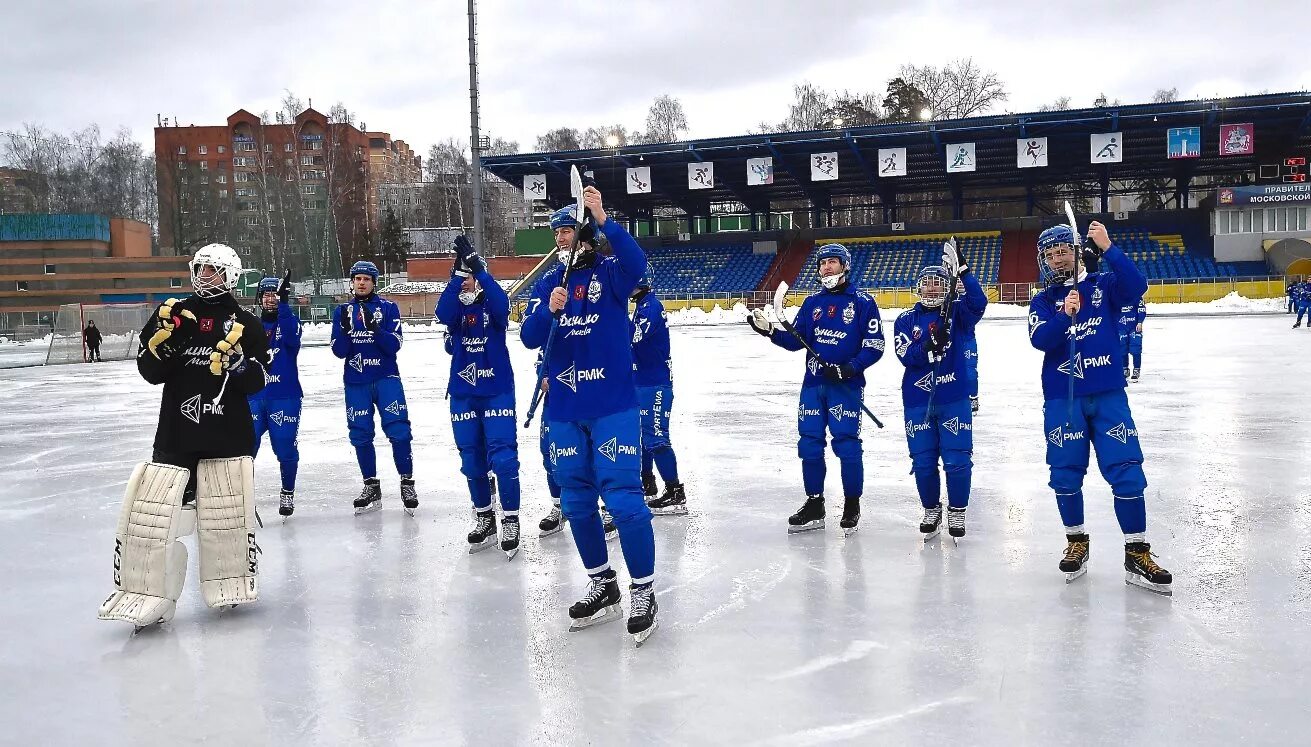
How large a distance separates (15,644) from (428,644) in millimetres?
2131

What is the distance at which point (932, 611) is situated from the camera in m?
4.86

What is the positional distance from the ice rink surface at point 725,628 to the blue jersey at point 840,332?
3.99 ft

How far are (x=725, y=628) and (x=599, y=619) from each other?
65cm

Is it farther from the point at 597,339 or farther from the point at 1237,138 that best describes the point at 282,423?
the point at 1237,138

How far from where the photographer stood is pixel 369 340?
24.8 ft

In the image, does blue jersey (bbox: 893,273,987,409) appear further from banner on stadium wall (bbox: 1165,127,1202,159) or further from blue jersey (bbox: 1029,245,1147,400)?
banner on stadium wall (bbox: 1165,127,1202,159)

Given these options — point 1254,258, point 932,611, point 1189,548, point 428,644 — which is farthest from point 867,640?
point 1254,258

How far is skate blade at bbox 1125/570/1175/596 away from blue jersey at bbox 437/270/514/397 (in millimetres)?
3959

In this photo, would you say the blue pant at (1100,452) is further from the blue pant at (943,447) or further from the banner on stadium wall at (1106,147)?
the banner on stadium wall at (1106,147)

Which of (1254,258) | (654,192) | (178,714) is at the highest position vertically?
(654,192)

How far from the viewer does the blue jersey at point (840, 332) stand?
6.49m

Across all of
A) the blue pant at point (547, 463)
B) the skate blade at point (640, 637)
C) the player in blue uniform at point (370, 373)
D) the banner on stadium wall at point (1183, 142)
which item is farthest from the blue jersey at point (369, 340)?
the banner on stadium wall at point (1183, 142)

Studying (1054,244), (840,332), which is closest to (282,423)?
(840,332)

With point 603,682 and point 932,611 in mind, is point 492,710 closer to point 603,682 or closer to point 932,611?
point 603,682
